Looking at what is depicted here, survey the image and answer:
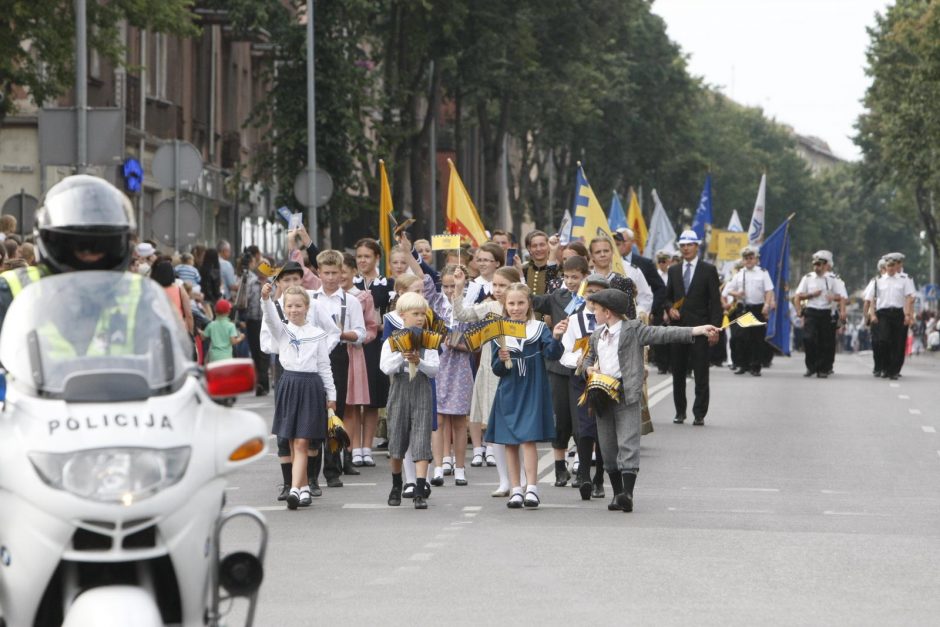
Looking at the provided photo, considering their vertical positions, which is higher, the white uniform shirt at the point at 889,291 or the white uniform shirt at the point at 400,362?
the white uniform shirt at the point at 889,291

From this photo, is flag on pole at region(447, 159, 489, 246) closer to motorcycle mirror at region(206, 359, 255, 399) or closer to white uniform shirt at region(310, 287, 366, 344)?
white uniform shirt at region(310, 287, 366, 344)

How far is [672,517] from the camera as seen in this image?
13.2 meters

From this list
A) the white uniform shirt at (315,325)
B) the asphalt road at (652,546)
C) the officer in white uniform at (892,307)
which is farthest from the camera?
the officer in white uniform at (892,307)

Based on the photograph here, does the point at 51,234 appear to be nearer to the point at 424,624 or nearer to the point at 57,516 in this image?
the point at 57,516

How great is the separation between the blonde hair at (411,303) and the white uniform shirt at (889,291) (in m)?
19.0

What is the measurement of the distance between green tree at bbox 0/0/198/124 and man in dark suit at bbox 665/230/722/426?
30.9 feet

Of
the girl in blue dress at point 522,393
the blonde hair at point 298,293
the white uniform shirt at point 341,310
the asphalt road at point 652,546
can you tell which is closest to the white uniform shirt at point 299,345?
the blonde hair at point 298,293

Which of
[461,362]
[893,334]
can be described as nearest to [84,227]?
[461,362]

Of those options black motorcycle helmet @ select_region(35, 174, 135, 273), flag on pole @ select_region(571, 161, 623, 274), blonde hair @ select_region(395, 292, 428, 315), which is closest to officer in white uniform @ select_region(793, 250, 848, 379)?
flag on pole @ select_region(571, 161, 623, 274)

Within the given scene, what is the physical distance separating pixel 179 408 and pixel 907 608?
4.36 metres

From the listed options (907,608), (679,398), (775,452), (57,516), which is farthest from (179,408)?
(679,398)

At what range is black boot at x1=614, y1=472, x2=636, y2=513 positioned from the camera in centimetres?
1350

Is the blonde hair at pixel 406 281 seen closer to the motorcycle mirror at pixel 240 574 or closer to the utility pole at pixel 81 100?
the motorcycle mirror at pixel 240 574

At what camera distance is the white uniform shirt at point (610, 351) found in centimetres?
1374
